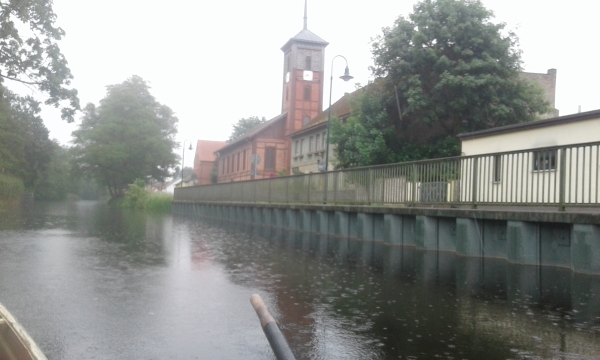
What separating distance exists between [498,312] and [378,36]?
95.1 feet

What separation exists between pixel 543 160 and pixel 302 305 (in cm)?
666

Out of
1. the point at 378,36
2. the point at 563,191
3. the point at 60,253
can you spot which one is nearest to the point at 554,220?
the point at 563,191

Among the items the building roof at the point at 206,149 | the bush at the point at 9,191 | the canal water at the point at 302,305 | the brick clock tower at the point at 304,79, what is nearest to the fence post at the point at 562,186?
the canal water at the point at 302,305

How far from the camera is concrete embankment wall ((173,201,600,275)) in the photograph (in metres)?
10.8

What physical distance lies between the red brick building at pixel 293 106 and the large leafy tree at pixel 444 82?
35534 mm

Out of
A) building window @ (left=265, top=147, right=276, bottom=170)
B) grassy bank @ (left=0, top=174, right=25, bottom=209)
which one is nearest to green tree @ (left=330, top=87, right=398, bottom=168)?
grassy bank @ (left=0, top=174, right=25, bottom=209)

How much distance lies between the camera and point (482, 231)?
546 inches

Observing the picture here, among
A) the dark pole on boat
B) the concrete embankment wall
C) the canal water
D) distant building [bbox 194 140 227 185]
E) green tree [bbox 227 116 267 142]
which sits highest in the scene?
green tree [bbox 227 116 267 142]

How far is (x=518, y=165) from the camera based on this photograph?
44.3ft

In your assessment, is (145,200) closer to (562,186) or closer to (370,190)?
(370,190)

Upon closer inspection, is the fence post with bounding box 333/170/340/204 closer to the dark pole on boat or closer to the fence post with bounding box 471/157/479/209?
the fence post with bounding box 471/157/479/209

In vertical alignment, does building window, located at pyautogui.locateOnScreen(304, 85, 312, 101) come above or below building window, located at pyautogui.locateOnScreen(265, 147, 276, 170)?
above

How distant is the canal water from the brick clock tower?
184ft

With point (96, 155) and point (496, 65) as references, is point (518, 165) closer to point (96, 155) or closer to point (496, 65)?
point (496, 65)
